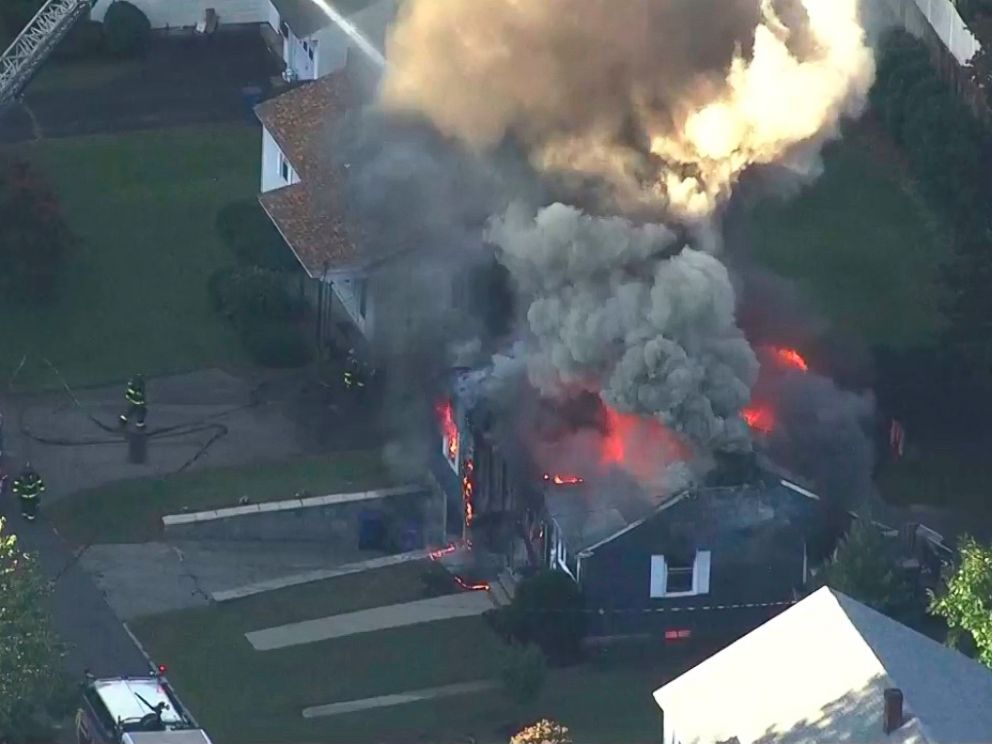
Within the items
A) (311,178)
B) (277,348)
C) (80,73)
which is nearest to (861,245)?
(311,178)

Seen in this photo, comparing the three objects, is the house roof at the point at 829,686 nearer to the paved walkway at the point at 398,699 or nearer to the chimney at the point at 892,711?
the chimney at the point at 892,711

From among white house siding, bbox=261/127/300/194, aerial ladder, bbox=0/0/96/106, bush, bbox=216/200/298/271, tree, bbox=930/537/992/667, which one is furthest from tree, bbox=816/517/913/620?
aerial ladder, bbox=0/0/96/106

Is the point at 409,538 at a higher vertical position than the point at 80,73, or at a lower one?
Result: lower

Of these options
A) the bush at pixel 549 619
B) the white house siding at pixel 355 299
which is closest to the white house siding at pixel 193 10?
the white house siding at pixel 355 299

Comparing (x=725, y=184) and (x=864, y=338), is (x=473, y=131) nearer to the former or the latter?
(x=725, y=184)

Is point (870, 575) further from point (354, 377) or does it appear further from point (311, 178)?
point (311, 178)

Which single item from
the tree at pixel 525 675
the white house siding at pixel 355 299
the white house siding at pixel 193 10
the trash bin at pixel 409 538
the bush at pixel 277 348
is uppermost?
the white house siding at pixel 193 10
